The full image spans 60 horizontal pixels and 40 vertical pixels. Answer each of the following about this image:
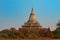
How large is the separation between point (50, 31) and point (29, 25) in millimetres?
9515

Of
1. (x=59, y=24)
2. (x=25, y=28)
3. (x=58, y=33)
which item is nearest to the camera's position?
(x=58, y=33)

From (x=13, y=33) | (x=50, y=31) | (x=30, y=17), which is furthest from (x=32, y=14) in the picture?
(x=13, y=33)

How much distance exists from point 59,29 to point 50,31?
2980mm

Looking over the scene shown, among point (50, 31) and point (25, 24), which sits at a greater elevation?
point (25, 24)

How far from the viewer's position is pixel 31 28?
53.8 meters

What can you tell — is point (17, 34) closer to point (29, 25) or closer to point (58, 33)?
point (58, 33)

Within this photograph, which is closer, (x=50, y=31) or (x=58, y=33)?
(x=58, y=33)

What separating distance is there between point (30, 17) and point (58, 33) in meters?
16.7

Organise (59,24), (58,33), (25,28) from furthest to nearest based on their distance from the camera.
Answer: (25,28) → (59,24) → (58,33)

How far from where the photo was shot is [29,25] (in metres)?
54.1

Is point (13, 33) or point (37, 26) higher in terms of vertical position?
point (37, 26)

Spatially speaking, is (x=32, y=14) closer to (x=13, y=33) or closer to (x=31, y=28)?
(x=31, y=28)

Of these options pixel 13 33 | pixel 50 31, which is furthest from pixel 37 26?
pixel 13 33

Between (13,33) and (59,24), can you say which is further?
(59,24)
